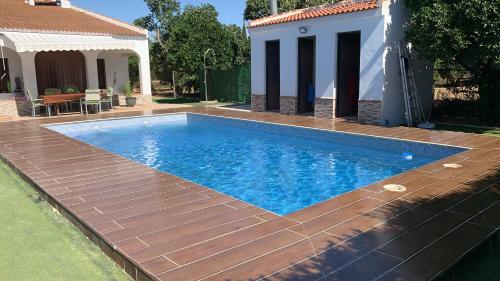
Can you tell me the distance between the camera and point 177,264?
5355 mm

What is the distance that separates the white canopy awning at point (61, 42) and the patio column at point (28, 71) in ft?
3.95

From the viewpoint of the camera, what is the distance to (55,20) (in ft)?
94.5

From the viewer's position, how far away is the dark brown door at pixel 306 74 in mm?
22734

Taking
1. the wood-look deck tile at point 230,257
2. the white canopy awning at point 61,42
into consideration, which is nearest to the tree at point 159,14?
the white canopy awning at point 61,42

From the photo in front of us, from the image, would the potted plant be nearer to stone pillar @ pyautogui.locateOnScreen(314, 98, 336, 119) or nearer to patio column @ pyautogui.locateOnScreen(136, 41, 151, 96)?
patio column @ pyautogui.locateOnScreen(136, 41, 151, 96)

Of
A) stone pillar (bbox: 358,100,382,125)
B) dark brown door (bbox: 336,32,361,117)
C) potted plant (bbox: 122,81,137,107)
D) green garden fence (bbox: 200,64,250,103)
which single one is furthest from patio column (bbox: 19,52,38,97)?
stone pillar (bbox: 358,100,382,125)

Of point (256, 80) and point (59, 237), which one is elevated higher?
point (256, 80)

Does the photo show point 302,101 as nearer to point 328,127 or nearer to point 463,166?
point 328,127

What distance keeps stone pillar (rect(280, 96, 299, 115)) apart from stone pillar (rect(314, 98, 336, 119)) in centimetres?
175

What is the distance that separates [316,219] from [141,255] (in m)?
3.00

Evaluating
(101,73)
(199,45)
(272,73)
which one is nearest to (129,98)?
(101,73)

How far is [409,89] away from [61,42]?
20.0 metres

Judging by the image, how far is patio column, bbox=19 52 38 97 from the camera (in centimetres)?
2497

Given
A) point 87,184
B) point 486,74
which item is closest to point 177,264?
point 87,184
